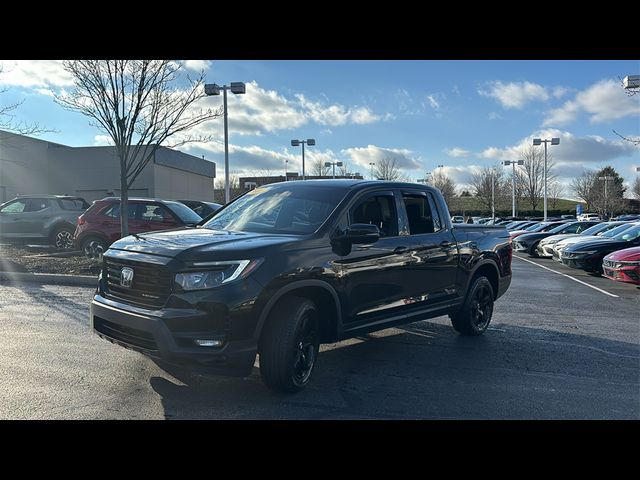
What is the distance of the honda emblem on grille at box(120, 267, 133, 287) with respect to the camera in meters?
Answer: 4.20

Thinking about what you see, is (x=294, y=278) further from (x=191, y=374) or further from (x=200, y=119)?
(x=200, y=119)

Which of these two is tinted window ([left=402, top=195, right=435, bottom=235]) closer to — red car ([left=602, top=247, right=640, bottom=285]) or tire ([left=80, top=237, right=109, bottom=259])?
red car ([left=602, top=247, right=640, bottom=285])

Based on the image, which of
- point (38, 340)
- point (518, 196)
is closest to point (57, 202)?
point (38, 340)

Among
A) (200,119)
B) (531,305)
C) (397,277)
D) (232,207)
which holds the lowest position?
(531,305)

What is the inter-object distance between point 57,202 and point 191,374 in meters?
13.0

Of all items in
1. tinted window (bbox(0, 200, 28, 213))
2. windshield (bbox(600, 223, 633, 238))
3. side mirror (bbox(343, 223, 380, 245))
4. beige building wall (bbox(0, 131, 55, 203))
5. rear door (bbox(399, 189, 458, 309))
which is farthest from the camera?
beige building wall (bbox(0, 131, 55, 203))

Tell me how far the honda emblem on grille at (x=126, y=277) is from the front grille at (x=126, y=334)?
1.13 feet

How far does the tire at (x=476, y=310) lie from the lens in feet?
21.5

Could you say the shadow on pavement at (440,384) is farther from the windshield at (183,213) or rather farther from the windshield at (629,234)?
the windshield at (629,234)

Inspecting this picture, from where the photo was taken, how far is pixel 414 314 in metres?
5.61

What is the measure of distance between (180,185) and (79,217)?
27.1 m

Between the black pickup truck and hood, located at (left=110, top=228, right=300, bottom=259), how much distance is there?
0.01m

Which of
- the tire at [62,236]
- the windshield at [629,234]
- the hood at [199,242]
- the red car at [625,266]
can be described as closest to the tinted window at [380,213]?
the hood at [199,242]

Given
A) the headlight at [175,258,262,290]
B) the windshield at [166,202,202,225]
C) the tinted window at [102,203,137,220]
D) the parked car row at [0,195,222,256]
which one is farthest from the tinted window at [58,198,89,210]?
the headlight at [175,258,262,290]
